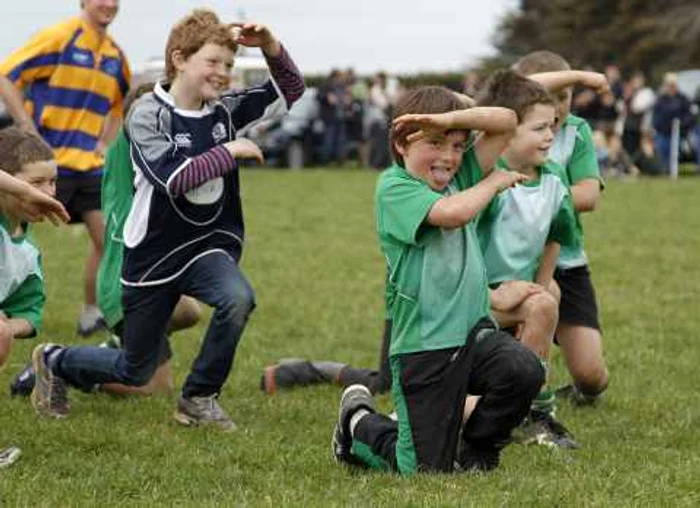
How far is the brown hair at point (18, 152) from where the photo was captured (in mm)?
5914

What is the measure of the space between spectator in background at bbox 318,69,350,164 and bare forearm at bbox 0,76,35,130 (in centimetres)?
2187

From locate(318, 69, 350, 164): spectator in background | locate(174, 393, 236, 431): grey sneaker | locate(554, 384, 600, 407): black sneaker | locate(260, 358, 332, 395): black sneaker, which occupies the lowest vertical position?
locate(318, 69, 350, 164): spectator in background

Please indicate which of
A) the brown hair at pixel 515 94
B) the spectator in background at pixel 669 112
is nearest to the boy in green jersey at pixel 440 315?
the brown hair at pixel 515 94

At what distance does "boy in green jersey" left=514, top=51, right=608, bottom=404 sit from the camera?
21.9ft

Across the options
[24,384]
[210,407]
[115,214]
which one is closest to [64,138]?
[115,214]

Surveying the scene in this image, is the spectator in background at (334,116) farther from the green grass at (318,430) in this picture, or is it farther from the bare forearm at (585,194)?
the bare forearm at (585,194)

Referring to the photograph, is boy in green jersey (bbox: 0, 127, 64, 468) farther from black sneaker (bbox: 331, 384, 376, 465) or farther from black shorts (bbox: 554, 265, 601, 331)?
black shorts (bbox: 554, 265, 601, 331)

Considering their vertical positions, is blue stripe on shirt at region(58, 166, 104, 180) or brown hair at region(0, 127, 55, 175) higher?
brown hair at region(0, 127, 55, 175)

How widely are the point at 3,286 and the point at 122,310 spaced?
3.94 ft

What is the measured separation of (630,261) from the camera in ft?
45.5

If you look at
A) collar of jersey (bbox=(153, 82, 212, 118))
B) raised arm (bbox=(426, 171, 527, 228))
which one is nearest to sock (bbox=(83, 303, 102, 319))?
collar of jersey (bbox=(153, 82, 212, 118))

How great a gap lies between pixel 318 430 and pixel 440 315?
1.42 m

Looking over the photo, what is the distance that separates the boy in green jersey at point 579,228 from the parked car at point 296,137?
23.3 meters

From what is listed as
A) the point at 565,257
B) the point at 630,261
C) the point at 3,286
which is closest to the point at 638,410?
the point at 565,257
